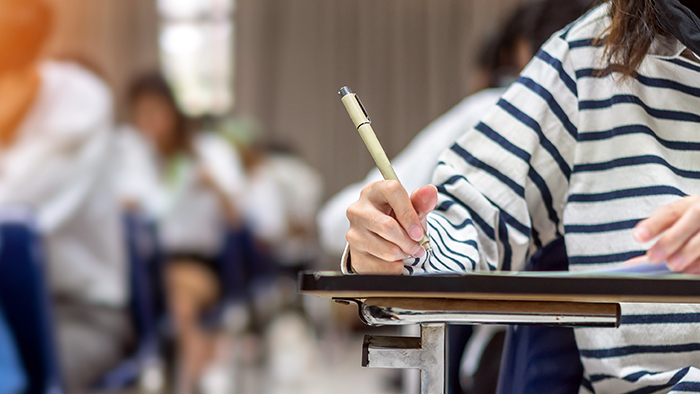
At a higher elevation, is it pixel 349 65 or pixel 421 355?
pixel 349 65

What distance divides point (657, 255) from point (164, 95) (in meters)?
2.88

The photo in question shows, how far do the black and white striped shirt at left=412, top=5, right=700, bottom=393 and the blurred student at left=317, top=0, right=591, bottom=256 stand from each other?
1.67 feet

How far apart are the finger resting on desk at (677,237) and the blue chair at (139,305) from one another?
4.67 feet

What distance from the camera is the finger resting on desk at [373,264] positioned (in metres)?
0.50

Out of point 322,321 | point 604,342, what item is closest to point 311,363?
point 322,321

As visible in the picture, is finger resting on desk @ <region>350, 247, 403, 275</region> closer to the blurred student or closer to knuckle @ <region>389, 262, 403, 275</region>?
knuckle @ <region>389, 262, 403, 275</region>

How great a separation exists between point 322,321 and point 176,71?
6.95 feet

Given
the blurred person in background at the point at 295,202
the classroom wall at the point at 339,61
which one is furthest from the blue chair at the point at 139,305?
the classroom wall at the point at 339,61

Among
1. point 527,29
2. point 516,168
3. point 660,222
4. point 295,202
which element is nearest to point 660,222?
point 660,222

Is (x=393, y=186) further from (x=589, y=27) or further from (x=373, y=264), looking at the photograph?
(x=589, y=27)

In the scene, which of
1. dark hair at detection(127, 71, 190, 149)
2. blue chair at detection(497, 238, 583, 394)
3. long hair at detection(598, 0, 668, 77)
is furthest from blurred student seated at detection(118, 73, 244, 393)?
long hair at detection(598, 0, 668, 77)

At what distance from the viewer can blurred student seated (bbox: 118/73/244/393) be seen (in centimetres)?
269

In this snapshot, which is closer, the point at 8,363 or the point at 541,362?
the point at 541,362

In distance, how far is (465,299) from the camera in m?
0.39
